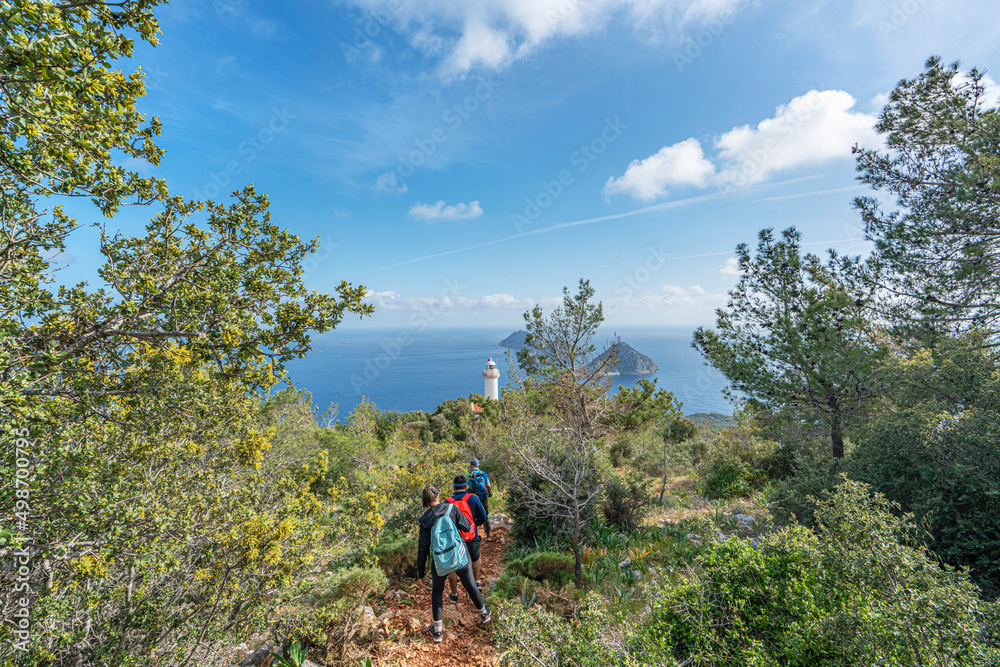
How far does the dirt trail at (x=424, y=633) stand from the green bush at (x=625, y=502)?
331cm

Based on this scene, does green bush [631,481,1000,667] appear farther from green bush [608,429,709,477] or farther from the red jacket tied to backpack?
green bush [608,429,709,477]

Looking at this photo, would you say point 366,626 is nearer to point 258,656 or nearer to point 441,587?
point 441,587

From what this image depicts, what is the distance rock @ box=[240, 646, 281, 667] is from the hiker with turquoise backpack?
174 cm

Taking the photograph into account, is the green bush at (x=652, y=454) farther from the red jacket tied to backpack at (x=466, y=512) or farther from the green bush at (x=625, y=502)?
the red jacket tied to backpack at (x=466, y=512)

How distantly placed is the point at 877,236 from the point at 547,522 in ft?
29.7

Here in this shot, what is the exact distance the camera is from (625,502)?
25.2ft

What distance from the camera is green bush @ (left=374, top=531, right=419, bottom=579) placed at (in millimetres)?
5645

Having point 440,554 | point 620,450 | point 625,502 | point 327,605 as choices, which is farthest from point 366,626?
point 620,450

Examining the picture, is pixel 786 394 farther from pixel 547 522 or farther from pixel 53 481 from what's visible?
pixel 53 481

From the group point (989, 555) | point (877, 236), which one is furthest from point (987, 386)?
point (877, 236)

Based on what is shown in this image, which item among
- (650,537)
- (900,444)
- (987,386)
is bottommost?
(650,537)

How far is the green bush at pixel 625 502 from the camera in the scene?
7572 millimetres

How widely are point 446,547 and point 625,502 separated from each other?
4.99m

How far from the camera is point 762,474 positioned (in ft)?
36.8
